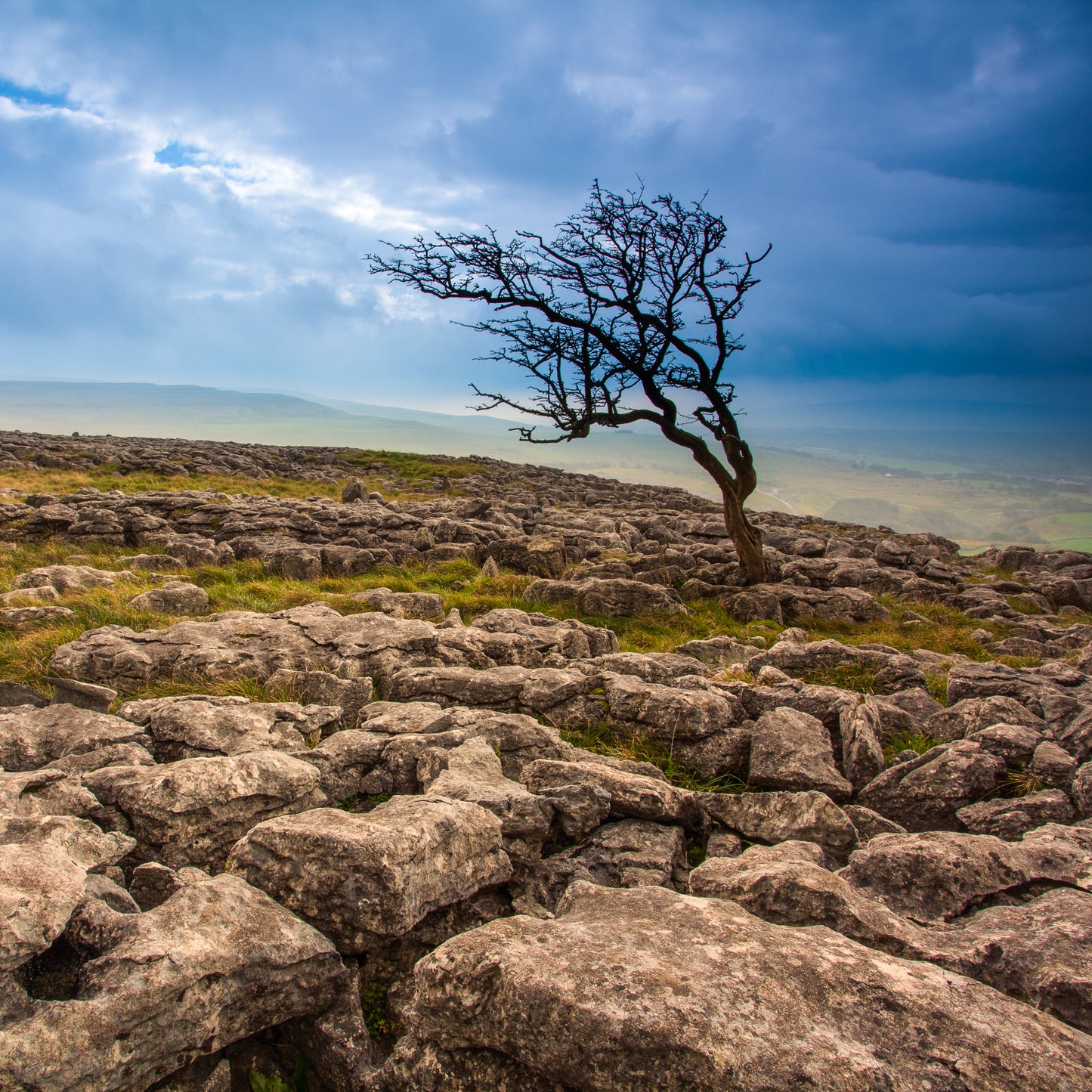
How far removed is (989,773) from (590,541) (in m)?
15.8

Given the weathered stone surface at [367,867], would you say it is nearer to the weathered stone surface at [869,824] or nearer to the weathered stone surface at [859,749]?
the weathered stone surface at [869,824]

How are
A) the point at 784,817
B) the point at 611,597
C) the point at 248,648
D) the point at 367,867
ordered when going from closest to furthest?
the point at 367,867 → the point at 784,817 → the point at 248,648 → the point at 611,597

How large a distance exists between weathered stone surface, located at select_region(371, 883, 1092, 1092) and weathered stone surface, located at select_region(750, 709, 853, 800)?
305 centimetres

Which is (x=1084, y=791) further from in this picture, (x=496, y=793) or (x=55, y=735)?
(x=55, y=735)

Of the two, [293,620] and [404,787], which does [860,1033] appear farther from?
[293,620]

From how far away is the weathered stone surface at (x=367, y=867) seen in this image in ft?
13.6

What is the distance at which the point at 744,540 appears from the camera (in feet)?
59.1

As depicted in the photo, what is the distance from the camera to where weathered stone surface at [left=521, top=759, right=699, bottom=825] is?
5.74 m

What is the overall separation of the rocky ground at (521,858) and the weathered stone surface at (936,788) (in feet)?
0.09

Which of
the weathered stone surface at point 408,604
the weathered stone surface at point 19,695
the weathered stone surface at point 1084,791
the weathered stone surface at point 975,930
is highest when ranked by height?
the weathered stone surface at point 1084,791

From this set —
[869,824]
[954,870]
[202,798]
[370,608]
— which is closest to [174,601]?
[370,608]

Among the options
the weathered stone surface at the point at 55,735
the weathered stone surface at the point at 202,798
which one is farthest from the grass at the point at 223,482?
the weathered stone surface at the point at 202,798

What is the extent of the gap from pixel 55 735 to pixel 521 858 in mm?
5283

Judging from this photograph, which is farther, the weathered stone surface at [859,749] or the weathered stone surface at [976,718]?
the weathered stone surface at [976,718]
